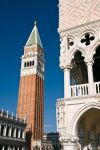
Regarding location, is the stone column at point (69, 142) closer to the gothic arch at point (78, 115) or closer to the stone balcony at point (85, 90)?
the gothic arch at point (78, 115)

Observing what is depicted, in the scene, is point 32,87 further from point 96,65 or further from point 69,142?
point 69,142

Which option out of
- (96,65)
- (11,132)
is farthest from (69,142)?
(11,132)

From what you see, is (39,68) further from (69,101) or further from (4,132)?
(69,101)

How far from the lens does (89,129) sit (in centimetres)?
1307

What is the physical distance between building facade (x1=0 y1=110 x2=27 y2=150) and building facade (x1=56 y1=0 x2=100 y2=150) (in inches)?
1345

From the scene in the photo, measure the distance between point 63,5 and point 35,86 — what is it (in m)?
60.5

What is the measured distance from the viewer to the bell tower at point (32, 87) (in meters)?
69.4

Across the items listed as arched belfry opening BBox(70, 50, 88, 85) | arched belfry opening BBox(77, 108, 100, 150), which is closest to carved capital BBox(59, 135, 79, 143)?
arched belfry opening BBox(77, 108, 100, 150)

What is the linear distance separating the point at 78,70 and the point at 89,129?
354 centimetres

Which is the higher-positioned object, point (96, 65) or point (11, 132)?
point (96, 65)

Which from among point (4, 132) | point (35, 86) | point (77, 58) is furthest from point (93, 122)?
point (35, 86)

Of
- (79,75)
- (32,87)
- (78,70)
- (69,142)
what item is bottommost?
(69,142)

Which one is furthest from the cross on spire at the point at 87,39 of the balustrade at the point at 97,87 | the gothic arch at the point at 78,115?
the gothic arch at the point at 78,115

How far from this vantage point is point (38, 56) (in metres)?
81.6
